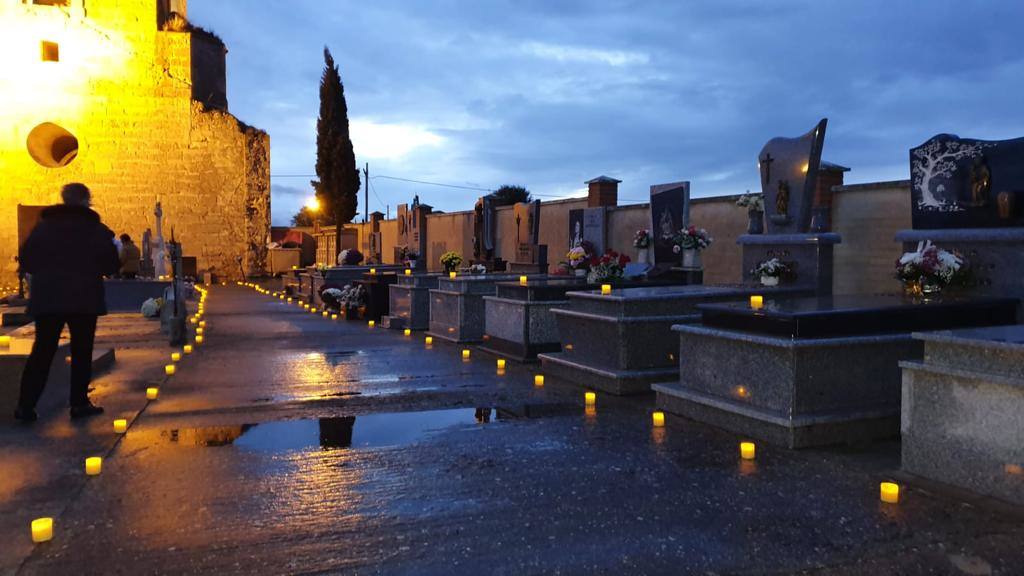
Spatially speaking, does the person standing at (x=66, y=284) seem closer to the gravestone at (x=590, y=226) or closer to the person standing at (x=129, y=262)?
the gravestone at (x=590, y=226)

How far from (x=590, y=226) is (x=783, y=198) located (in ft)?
31.3

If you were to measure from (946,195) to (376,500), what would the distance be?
6572 mm

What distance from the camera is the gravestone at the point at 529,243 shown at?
51.7ft

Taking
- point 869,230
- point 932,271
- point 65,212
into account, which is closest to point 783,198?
point 932,271

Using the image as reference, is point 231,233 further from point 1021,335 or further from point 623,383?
point 1021,335

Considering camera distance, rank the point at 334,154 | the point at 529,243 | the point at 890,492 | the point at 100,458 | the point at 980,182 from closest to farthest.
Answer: the point at 890,492 < the point at 100,458 < the point at 980,182 < the point at 529,243 < the point at 334,154

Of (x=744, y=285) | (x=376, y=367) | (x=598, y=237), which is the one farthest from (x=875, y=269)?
(x=376, y=367)

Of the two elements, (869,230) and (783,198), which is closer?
(783,198)

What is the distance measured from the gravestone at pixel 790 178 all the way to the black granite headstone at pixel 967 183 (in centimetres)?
118

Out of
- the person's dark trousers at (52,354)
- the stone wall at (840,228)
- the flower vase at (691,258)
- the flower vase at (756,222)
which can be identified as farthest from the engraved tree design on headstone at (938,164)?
the person's dark trousers at (52,354)

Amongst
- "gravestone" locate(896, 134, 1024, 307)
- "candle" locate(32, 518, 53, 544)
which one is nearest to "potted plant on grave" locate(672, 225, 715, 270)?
"gravestone" locate(896, 134, 1024, 307)

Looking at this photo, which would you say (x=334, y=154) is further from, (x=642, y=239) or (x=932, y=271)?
(x=932, y=271)

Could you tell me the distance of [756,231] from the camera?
9.66 metres

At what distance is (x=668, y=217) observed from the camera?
1259cm
